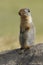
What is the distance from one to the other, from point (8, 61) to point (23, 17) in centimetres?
45

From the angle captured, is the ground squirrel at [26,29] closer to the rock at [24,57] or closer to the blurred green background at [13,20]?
the rock at [24,57]

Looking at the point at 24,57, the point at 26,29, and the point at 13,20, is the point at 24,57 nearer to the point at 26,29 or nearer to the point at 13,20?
the point at 26,29

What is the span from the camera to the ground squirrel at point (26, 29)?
2.65m

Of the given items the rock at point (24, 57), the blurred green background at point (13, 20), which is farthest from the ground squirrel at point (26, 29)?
the blurred green background at point (13, 20)

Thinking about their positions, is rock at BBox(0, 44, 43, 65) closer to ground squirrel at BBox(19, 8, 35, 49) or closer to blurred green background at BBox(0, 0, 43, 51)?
ground squirrel at BBox(19, 8, 35, 49)

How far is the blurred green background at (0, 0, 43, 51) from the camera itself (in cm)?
522

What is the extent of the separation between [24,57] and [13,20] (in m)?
3.40

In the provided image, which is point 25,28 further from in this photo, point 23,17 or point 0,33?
point 0,33

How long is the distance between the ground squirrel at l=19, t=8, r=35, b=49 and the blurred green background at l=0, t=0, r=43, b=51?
208cm

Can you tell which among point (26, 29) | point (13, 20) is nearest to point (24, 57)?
point (26, 29)

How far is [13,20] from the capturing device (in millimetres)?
6035

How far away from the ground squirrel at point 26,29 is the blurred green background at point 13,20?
208 centimetres

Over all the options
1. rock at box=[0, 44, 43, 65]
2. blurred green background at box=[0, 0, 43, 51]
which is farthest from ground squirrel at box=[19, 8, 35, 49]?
blurred green background at box=[0, 0, 43, 51]

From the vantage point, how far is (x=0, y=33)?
560 cm
